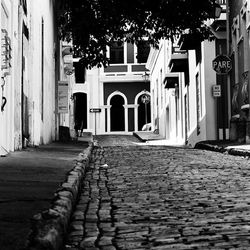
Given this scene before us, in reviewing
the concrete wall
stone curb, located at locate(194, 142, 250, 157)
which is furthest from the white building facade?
the concrete wall

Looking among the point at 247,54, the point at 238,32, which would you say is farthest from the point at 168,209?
→ the point at 238,32

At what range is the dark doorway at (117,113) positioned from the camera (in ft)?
150

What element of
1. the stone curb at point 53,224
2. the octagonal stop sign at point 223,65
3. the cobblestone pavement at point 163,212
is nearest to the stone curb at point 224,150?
the octagonal stop sign at point 223,65

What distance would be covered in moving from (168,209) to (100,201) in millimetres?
868

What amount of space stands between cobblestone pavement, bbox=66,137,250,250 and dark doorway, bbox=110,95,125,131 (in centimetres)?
3741

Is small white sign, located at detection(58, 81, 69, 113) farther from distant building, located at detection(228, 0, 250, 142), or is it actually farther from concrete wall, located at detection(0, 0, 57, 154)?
distant building, located at detection(228, 0, 250, 142)

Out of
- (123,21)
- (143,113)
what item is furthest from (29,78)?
(143,113)

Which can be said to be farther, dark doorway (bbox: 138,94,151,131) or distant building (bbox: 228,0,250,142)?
dark doorway (bbox: 138,94,151,131)

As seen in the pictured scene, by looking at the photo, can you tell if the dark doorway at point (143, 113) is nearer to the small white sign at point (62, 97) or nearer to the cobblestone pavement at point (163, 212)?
the small white sign at point (62, 97)

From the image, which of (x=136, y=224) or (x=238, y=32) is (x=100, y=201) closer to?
(x=136, y=224)

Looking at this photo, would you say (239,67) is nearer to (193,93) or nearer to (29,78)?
(193,93)

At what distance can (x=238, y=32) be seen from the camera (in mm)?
19047

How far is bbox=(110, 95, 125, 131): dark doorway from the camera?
45.8 meters

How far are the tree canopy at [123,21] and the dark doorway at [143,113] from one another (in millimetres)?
27315
